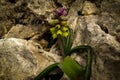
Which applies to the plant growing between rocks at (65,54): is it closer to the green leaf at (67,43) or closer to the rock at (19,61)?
the green leaf at (67,43)

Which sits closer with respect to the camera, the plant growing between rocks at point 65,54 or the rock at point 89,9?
the plant growing between rocks at point 65,54

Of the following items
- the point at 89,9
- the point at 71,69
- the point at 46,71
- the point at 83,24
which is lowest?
the point at 46,71

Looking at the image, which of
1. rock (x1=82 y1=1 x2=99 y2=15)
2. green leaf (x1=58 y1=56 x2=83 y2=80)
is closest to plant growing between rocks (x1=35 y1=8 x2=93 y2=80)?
green leaf (x1=58 y1=56 x2=83 y2=80)

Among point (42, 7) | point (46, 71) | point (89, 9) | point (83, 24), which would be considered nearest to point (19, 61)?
point (46, 71)

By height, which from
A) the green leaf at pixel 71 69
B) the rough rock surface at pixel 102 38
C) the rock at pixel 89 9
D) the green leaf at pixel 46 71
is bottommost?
the green leaf at pixel 46 71

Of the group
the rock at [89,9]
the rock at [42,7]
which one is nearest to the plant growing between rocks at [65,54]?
the rock at [89,9]

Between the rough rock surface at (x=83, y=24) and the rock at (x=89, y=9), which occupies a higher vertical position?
the rock at (x=89, y=9)

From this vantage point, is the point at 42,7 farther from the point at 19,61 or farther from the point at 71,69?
the point at 71,69
